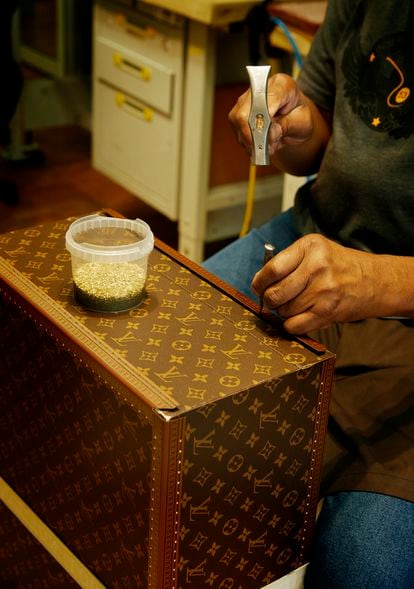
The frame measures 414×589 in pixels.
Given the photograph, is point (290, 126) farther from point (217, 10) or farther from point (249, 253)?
point (217, 10)

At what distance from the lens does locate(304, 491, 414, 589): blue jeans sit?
939 mm

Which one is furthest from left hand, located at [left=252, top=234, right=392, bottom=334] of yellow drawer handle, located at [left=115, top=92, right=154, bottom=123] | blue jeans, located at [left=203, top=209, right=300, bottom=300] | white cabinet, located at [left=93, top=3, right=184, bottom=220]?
yellow drawer handle, located at [left=115, top=92, right=154, bottom=123]

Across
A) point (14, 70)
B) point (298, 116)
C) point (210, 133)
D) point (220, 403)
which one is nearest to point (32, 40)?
point (14, 70)

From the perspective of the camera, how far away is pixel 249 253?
1.31 metres

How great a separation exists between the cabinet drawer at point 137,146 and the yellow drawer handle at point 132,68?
2.9 inches

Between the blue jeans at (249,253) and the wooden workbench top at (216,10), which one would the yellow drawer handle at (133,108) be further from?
the blue jeans at (249,253)

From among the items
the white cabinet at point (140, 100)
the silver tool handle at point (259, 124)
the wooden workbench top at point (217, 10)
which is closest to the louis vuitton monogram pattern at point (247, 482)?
the silver tool handle at point (259, 124)

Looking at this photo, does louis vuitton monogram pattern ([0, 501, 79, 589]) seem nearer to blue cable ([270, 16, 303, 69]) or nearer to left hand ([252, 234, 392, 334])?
left hand ([252, 234, 392, 334])

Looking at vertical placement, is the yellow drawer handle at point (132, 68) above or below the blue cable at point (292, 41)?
below

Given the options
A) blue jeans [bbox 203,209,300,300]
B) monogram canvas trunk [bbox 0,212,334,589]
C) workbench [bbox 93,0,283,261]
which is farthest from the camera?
workbench [bbox 93,0,283,261]

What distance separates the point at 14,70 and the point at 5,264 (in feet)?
5.65

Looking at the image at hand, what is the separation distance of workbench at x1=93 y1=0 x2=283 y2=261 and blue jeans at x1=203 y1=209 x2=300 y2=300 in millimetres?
778

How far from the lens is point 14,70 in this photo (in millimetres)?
2570

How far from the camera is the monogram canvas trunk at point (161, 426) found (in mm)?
814
